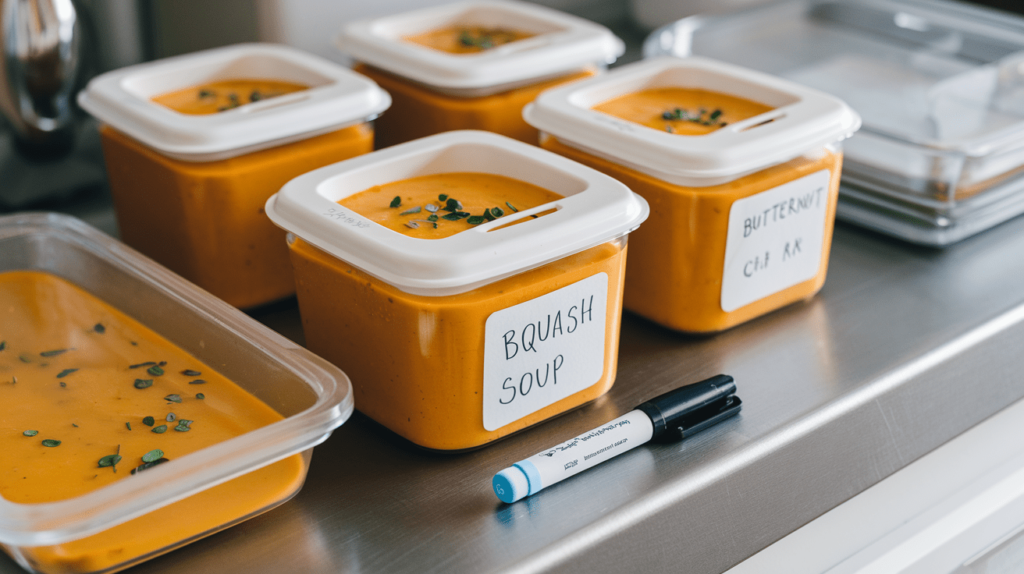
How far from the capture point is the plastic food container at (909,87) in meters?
0.90

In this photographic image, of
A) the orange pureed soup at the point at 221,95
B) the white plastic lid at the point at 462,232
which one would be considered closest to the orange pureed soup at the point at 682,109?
the white plastic lid at the point at 462,232

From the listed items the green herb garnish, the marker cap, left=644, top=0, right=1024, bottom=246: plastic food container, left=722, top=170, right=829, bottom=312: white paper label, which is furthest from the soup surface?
left=644, top=0, right=1024, bottom=246: plastic food container

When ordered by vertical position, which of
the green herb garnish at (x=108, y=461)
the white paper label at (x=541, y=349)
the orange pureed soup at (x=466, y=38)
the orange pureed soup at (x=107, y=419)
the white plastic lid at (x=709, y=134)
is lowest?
the orange pureed soup at (x=107, y=419)

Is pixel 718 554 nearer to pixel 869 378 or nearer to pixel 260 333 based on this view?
pixel 869 378

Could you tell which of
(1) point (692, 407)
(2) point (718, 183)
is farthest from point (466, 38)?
(1) point (692, 407)

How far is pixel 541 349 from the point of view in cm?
63

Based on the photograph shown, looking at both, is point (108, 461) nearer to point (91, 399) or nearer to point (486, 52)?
point (91, 399)

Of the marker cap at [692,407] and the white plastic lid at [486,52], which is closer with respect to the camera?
the marker cap at [692,407]

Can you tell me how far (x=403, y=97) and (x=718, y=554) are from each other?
0.51 m

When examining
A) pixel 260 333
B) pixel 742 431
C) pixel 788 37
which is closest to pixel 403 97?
pixel 260 333

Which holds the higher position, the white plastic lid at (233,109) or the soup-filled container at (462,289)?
the white plastic lid at (233,109)

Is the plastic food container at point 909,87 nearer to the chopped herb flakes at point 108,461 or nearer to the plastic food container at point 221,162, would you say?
the plastic food container at point 221,162

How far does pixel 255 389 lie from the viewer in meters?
0.64

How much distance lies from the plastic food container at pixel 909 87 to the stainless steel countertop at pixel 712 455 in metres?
0.06
